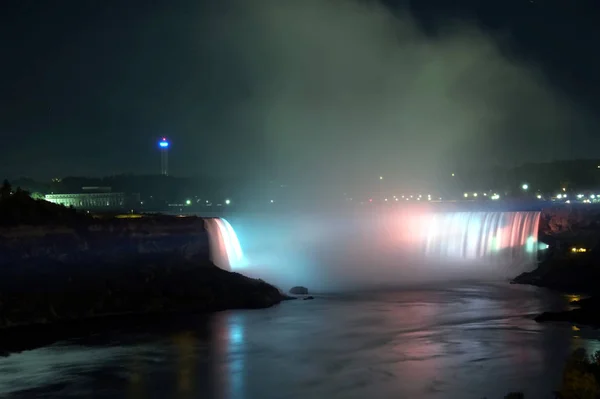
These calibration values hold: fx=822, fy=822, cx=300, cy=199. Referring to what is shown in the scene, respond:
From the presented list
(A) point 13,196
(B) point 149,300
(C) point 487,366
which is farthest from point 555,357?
(A) point 13,196

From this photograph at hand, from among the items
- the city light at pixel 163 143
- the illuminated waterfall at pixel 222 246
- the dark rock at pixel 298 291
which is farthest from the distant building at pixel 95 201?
the dark rock at pixel 298 291

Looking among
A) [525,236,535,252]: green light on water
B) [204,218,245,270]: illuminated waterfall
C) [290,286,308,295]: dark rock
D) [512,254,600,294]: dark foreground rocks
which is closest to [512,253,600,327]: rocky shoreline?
[512,254,600,294]: dark foreground rocks

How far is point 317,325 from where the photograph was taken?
32.0 meters

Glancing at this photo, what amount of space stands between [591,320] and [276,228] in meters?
33.3

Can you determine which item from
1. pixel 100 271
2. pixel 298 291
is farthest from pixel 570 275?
pixel 100 271

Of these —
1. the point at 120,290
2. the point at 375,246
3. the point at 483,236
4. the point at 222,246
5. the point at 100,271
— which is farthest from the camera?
the point at 375,246

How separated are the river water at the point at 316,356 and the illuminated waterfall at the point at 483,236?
13.4 metres

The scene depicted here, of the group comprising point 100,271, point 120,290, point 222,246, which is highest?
point 222,246

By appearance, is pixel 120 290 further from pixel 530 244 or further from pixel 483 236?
pixel 483 236

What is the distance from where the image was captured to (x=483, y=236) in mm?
53594

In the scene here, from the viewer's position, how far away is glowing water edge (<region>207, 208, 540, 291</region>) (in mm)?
47156

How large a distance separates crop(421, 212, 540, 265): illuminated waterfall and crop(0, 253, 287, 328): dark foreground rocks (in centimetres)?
1814

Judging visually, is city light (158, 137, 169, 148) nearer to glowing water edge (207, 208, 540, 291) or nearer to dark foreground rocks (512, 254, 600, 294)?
glowing water edge (207, 208, 540, 291)

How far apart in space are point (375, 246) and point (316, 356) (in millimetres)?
32890
